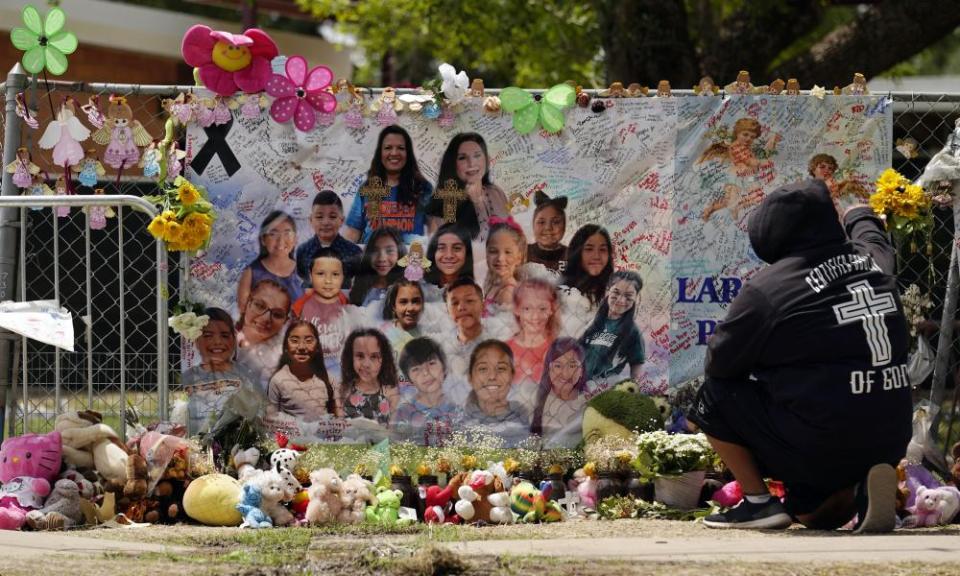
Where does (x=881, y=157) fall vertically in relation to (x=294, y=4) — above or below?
below

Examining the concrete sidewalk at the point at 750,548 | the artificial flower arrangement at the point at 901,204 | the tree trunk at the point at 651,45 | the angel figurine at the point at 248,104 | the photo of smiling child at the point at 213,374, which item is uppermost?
the tree trunk at the point at 651,45

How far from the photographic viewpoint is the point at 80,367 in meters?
10.1

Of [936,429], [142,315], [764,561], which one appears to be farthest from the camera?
[142,315]

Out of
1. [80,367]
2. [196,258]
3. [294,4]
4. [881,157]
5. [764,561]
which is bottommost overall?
[764,561]

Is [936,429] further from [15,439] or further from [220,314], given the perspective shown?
[15,439]

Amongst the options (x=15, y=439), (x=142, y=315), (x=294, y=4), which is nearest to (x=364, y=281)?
(x=15, y=439)

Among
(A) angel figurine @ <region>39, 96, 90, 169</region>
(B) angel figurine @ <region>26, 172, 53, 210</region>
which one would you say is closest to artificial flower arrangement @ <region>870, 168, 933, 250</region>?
(A) angel figurine @ <region>39, 96, 90, 169</region>

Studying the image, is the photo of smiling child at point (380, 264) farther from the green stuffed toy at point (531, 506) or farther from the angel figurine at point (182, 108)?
the green stuffed toy at point (531, 506)

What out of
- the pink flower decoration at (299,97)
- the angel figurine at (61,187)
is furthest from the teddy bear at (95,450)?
the pink flower decoration at (299,97)

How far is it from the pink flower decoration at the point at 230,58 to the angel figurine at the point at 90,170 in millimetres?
790

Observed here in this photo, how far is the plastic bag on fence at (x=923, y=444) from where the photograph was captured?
727cm

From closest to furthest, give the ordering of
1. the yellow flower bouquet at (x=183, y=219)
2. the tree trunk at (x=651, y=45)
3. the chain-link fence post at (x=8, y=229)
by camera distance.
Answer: the yellow flower bouquet at (x=183, y=219)
the chain-link fence post at (x=8, y=229)
the tree trunk at (x=651, y=45)

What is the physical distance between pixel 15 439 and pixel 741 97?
4.47 meters

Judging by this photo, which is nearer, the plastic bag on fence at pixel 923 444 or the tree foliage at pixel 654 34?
the plastic bag on fence at pixel 923 444
